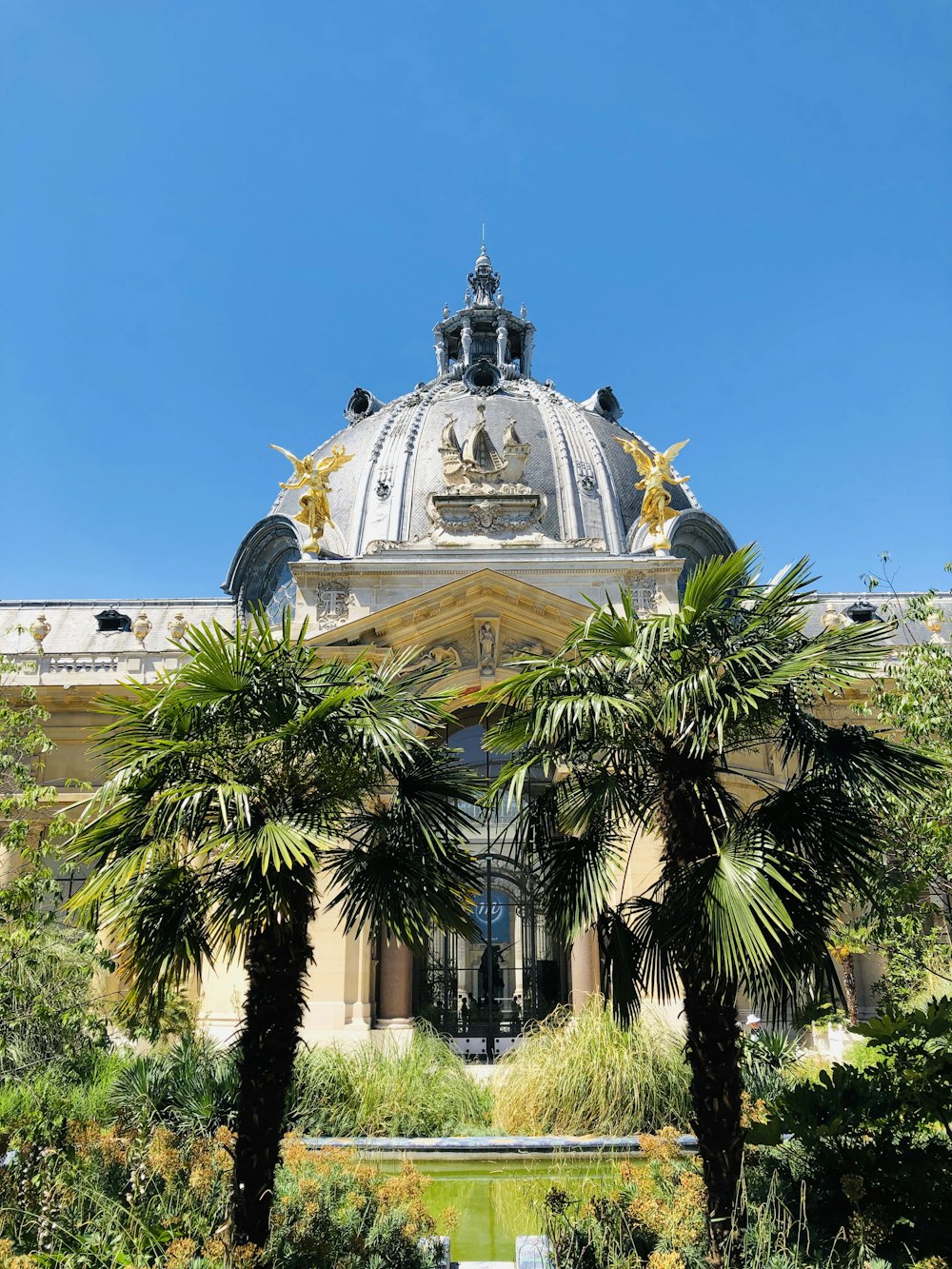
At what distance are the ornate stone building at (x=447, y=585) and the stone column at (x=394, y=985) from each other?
0.04 metres

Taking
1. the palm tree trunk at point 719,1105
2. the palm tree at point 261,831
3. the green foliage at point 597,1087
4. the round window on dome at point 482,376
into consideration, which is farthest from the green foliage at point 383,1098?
the round window on dome at point 482,376

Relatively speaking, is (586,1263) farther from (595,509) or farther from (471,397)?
(471,397)

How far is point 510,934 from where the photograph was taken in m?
29.2

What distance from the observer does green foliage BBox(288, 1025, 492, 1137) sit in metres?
14.4

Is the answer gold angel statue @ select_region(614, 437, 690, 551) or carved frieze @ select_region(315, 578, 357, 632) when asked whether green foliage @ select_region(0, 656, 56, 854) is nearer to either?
carved frieze @ select_region(315, 578, 357, 632)

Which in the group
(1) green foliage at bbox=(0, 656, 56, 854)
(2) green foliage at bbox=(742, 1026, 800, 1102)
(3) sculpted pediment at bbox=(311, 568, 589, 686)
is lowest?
(2) green foliage at bbox=(742, 1026, 800, 1102)

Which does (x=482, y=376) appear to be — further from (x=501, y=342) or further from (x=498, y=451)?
(x=498, y=451)

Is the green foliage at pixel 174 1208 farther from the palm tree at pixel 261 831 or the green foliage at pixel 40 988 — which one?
the green foliage at pixel 40 988

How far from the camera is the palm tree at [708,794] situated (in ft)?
27.0

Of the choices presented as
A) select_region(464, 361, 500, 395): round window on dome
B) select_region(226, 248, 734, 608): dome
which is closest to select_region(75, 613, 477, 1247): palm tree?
select_region(226, 248, 734, 608): dome

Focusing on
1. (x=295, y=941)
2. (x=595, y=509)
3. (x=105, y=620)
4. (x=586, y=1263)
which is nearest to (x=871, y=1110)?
(x=586, y=1263)

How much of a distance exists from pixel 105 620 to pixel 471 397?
658 inches

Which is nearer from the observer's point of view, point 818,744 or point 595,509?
point 818,744

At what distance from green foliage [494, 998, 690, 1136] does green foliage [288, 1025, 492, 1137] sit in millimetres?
599
